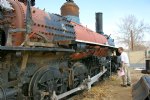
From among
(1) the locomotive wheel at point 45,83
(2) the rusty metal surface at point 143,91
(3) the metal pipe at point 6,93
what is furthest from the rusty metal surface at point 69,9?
(3) the metal pipe at point 6,93

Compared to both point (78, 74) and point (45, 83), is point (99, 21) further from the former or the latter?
point (45, 83)

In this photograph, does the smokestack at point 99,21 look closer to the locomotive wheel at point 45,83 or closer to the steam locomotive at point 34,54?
the steam locomotive at point 34,54

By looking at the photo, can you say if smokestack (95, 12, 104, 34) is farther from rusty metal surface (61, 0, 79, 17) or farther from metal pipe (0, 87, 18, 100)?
metal pipe (0, 87, 18, 100)

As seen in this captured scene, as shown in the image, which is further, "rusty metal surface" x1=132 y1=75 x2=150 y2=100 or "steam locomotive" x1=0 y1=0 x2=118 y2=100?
"rusty metal surface" x1=132 y1=75 x2=150 y2=100

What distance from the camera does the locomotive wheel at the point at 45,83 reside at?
621cm

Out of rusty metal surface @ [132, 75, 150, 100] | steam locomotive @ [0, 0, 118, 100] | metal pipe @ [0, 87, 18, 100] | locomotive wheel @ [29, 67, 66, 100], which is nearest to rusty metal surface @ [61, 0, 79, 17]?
steam locomotive @ [0, 0, 118, 100]

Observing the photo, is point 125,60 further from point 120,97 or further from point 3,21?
point 3,21

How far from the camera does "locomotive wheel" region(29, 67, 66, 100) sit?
6.21 meters

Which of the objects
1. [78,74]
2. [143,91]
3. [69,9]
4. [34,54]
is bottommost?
[143,91]

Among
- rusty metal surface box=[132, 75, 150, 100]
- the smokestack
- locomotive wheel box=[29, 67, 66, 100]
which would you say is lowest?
rusty metal surface box=[132, 75, 150, 100]

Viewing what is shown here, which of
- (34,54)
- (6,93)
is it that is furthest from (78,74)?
(6,93)

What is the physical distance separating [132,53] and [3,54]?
2775cm

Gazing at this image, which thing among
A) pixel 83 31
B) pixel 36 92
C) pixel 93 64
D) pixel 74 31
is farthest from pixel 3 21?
pixel 93 64

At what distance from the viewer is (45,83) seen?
22.0ft
